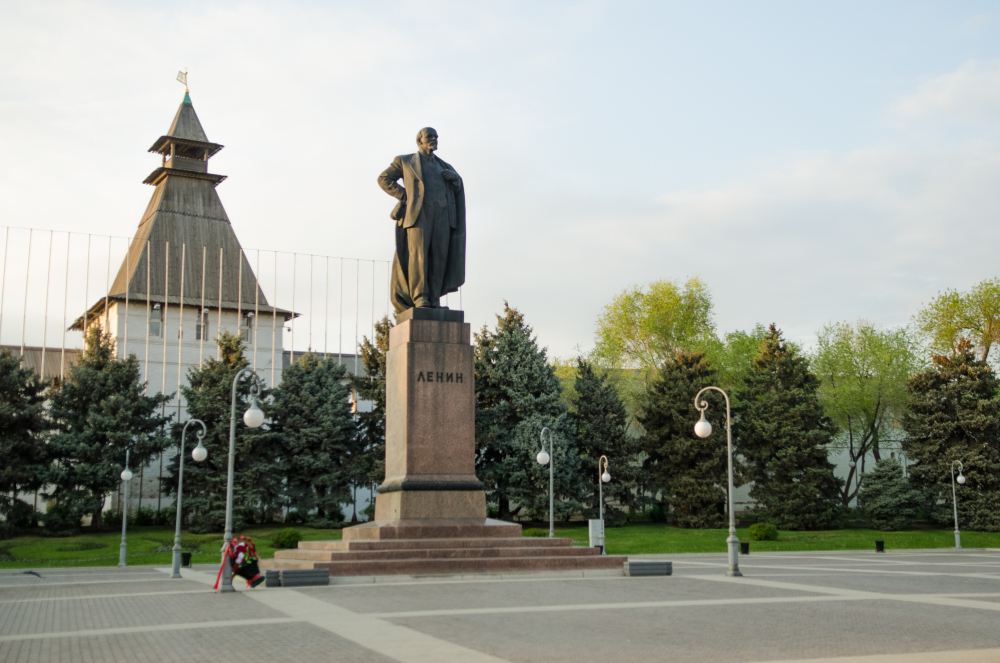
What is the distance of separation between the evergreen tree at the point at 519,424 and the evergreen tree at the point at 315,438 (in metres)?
6.52

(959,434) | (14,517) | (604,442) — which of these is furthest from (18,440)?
(959,434)

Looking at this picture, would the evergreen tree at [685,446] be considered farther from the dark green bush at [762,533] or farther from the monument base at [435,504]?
the monument base at [435,504]

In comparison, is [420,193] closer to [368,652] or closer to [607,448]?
[368,652]

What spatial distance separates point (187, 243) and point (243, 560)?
43028mm

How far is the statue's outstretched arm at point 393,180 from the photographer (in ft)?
64.2

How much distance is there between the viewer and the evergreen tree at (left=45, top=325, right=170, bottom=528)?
38.7 meters

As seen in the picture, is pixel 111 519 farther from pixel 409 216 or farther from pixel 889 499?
pixel 889 499

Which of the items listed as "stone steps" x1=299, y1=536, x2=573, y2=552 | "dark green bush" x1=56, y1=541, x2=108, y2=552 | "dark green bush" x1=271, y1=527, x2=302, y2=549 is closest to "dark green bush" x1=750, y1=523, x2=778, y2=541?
"dark green bush" x1=271, y1=527, x2=302, y2=549

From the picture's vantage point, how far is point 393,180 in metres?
19.7

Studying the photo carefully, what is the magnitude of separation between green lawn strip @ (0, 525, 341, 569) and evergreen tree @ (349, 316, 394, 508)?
3.59m

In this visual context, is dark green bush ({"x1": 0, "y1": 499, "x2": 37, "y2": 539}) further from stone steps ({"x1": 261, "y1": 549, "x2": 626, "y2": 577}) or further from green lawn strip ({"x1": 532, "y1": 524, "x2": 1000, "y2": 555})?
stone steps ({"x1": 261, "y1": 549, "x2": 626, "y2": 577})

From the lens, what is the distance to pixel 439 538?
16.8 m

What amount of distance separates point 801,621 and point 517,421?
3392cm

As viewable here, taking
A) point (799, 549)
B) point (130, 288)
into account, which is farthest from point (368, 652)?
point (130, 288)
